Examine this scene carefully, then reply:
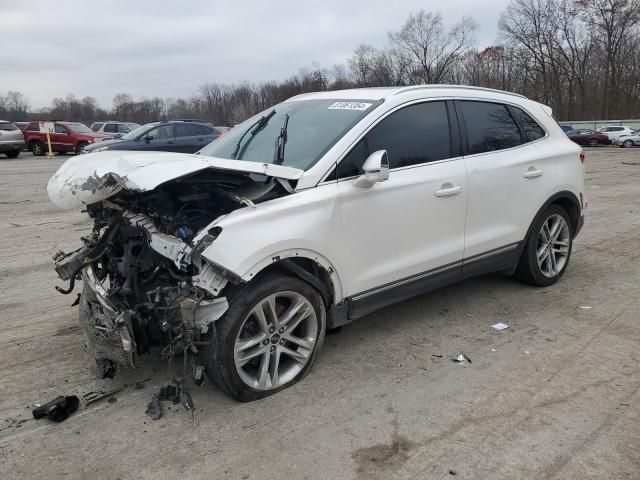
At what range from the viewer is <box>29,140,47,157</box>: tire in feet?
92.3

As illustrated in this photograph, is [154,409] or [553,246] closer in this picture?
[154,409]

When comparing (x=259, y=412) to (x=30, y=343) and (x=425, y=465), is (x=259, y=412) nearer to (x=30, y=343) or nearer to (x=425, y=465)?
(x=425, y=465)

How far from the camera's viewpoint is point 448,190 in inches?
158

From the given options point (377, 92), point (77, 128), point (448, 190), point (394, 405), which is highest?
point (77, 128)


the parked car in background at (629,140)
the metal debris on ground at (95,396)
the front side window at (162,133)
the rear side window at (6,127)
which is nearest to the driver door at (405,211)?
the metal debris on ground at (95,396)

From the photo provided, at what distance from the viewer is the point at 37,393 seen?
338cm

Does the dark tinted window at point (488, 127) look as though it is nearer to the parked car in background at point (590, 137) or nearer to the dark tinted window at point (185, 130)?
the dark tinted window at point (185, 130)

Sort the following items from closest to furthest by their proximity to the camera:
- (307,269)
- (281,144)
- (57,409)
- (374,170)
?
(57,409) < (374,170) < (307,269) < (281,144)

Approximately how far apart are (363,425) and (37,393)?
6.97ft

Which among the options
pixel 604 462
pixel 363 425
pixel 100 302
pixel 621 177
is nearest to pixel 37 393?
pixel 100 302

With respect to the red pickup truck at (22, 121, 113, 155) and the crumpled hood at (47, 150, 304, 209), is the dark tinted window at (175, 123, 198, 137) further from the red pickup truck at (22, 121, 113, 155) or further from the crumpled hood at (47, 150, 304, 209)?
the crumpled hood at (47, 150, 304, 209)

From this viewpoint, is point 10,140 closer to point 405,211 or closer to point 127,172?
point 127,172

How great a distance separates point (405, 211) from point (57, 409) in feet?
8.44

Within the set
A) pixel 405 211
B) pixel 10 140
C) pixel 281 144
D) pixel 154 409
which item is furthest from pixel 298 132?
pixel 10 140
